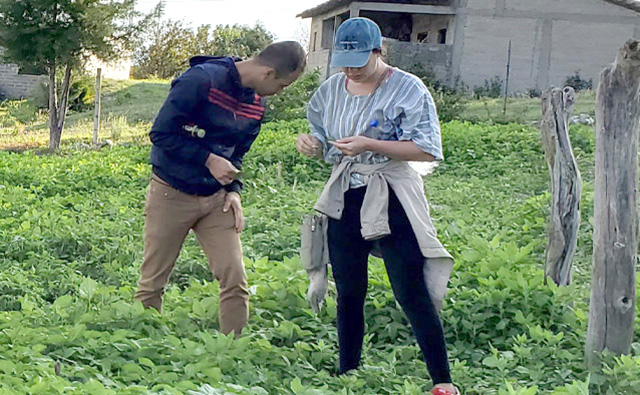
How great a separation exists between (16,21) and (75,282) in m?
15.7

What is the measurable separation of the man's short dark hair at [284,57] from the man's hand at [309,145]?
391mm

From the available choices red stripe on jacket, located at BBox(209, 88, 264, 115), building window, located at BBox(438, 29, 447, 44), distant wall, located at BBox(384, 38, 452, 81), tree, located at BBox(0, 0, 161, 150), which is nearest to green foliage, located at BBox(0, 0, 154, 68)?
tree, located at BBox(0, 0, 161, 150)

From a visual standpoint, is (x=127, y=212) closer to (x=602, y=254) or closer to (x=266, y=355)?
(x=266, y=355)

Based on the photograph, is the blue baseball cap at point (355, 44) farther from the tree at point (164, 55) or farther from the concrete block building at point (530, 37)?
the tree at point (164, 55)

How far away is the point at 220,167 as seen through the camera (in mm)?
4535

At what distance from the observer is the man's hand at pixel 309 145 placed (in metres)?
4.33

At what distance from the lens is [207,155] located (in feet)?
14.9

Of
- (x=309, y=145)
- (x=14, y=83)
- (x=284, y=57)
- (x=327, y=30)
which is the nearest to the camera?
(x=309, y=145)

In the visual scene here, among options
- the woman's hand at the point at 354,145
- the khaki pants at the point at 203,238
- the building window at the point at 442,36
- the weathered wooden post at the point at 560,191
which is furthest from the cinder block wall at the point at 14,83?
the woman's hand at the point at 354,145

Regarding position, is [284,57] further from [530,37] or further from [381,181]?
[530,37]

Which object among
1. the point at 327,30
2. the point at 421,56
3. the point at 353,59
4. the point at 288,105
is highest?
the point at 327,30

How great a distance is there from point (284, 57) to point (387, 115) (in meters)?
0.71

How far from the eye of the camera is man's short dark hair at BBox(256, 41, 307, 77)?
14.8 feet

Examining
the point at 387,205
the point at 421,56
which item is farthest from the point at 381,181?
the point at 421,56
